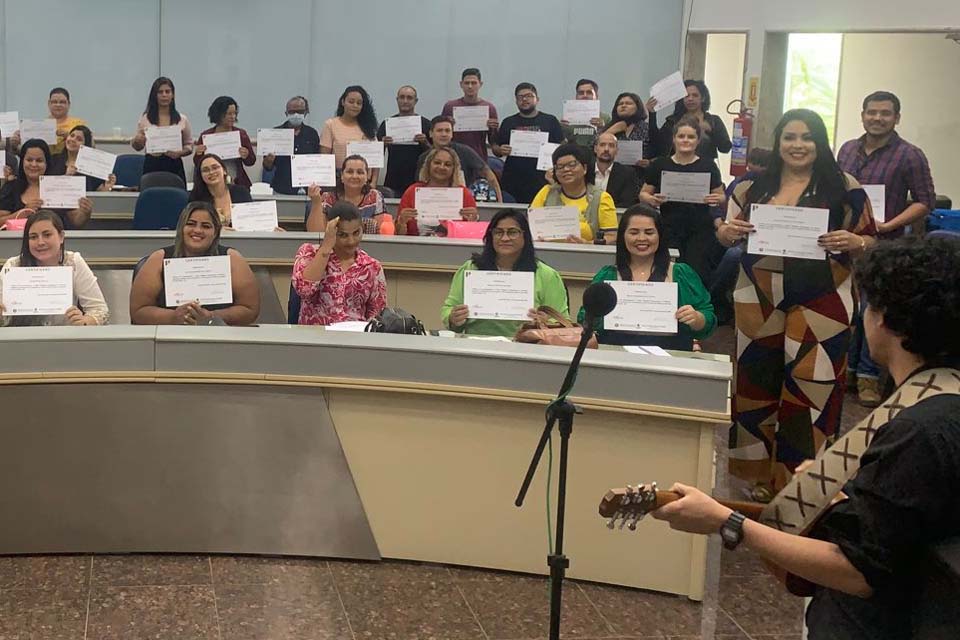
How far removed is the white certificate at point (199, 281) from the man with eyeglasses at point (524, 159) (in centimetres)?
397

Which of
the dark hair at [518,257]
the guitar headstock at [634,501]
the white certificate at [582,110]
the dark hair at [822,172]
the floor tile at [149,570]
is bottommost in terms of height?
the floor tile at [149,570]

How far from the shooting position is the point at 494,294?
4.33 m

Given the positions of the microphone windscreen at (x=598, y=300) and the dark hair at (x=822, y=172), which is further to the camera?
the dark hair at (x=822, y=172)

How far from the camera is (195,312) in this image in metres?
4.56

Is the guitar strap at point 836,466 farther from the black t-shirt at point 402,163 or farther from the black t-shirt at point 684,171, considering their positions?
the black t-shirt at point 402,163

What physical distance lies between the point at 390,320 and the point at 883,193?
2.60 meters

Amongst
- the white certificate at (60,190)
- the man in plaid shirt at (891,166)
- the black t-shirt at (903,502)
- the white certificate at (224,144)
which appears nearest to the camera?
the black t-shirt at (903,502)

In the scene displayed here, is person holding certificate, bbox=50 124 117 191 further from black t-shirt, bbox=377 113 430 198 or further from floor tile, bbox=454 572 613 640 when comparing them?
floor tile, bbox=454 572 613 640

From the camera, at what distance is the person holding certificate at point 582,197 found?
243 inches

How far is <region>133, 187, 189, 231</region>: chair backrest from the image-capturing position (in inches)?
270

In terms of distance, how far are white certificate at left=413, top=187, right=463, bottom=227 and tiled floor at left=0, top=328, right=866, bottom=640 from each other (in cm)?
304

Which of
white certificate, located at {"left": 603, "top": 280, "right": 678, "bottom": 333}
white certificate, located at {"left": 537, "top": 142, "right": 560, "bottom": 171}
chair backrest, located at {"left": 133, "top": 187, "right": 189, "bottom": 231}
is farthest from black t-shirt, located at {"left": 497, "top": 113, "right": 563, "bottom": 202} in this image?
white certificate, located at {"left": 603, "top": 280, "right": 678, "bottom": 333}

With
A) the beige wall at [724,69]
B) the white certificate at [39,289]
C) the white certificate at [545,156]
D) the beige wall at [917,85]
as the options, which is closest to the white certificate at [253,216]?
the white certificate at [39,289]

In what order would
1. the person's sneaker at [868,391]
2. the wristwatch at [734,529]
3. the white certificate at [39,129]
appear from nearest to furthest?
the wristwatch at [734,529], the person's sneaker at [868,391], the white certificate at [39,129]
